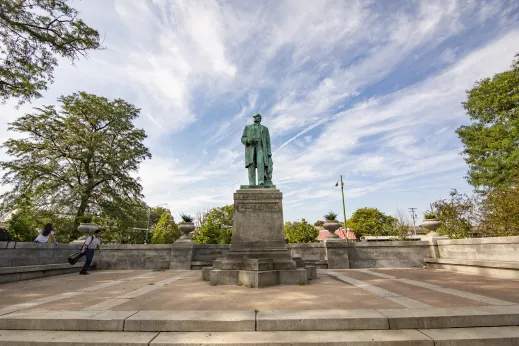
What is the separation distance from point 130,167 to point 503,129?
98.0ft

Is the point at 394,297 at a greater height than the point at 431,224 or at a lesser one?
lesser

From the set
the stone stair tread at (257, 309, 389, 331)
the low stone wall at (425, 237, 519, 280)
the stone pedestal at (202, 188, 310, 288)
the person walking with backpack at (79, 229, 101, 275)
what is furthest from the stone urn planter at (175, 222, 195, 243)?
the low stone wall at (425, 237, 519, 280)

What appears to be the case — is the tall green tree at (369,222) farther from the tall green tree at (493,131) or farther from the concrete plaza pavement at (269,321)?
the concrete plaza pavement at (269,321)

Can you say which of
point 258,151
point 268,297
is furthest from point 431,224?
point 268,297

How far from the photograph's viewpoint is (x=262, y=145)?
9.30 metres

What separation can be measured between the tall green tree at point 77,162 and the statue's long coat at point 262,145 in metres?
15.8

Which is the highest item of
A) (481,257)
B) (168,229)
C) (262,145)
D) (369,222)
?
(262,145)

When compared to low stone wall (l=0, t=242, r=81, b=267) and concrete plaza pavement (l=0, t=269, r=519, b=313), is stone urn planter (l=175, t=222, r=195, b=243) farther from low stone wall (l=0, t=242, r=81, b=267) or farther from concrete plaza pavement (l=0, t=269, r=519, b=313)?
concrete plaza pavement (l=0, t=269, r=519, b=313)

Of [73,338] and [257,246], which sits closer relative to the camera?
[73,338]

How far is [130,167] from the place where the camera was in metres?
21.8

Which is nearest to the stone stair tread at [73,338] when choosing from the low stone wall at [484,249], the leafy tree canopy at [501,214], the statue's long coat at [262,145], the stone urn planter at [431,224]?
the statue's long coat at [262,145]

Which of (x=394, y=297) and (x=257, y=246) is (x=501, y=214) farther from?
(x=257, y=246)

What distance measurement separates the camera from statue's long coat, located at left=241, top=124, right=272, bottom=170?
9211 mm

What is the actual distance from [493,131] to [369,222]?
35468mm
